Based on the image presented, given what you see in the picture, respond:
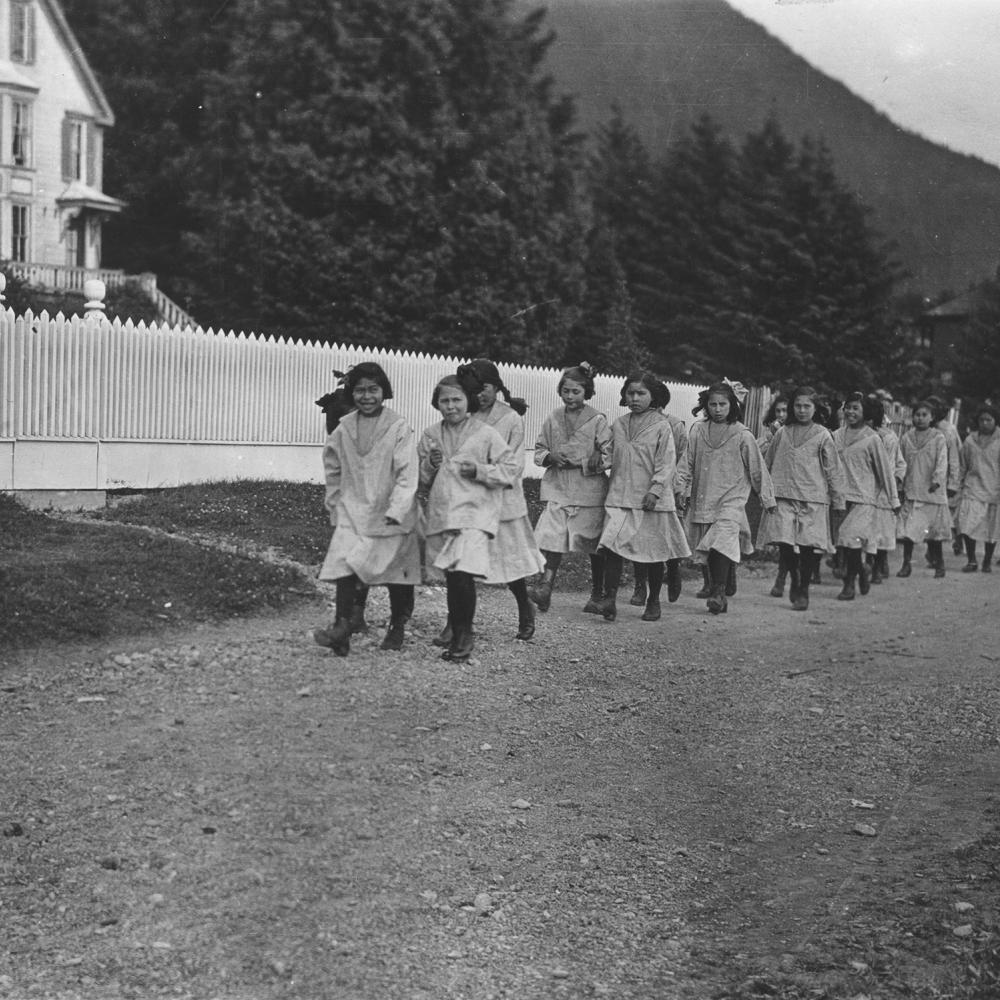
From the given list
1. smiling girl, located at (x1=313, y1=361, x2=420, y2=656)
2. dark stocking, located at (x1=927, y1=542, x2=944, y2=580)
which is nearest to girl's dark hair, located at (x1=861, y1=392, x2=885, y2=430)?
dark stocking, located at (x1=927, y1=542, x2=944, y2=580)

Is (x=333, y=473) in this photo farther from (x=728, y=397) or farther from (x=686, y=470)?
(x=728, y=397)

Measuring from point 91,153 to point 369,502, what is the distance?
35.5 m

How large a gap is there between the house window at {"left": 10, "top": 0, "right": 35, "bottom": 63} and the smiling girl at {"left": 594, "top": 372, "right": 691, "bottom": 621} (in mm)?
31159

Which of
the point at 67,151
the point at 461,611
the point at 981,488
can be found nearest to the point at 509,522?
the point at 461,611

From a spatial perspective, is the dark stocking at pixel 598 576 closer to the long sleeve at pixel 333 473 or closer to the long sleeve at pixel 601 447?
the long sleeve at pixel 601 447

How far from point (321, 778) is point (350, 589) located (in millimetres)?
2719

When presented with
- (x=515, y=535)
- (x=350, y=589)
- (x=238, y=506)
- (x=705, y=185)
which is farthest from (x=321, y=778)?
(x=705, y=185)

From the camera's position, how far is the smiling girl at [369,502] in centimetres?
838

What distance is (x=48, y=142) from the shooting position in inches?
1558

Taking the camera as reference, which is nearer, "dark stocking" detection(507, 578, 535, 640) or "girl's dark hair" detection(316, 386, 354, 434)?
"girl's dark hair" detection(316, 386, 354, 434)

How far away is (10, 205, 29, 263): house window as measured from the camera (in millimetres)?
39188

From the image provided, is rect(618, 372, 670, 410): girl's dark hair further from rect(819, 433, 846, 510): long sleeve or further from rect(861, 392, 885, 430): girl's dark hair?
rect(861, 392, 885, 430): girl's dark hair

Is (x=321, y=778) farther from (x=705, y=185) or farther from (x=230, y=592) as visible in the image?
(x=705, y=185)

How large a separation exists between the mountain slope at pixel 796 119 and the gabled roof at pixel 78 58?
495 inches
